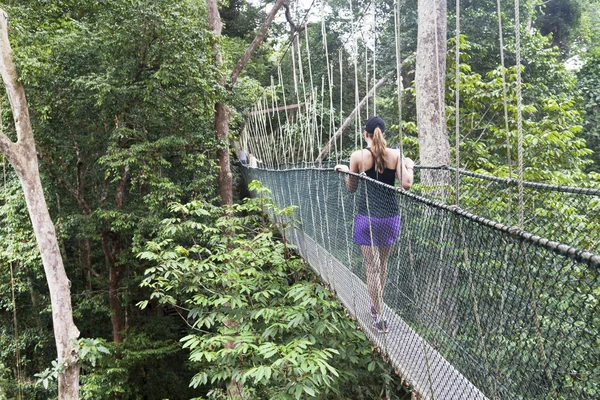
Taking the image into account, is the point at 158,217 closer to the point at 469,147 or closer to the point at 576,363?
the point at 469,147

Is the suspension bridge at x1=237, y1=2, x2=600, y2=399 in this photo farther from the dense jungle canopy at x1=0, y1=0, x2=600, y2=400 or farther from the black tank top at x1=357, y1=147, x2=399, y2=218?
the dense jungle canopy at x1=0, y1=0, x2=600, y2=400

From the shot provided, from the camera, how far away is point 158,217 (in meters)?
5.18

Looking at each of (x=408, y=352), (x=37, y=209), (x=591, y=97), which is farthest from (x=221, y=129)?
(x=591, y=97)

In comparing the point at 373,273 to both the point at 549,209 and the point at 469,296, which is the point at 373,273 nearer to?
the point at 469,296

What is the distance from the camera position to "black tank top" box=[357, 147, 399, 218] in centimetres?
167

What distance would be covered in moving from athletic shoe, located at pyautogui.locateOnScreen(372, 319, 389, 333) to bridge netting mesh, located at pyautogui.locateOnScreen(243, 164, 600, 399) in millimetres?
14

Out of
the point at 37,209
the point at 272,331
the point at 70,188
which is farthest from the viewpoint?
the point at 70,188

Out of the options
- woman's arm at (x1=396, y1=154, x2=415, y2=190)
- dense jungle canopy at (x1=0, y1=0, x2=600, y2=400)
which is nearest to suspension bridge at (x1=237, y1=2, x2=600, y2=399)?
woman's arm at (x1=396, y1=154, x2=415, y2=190)

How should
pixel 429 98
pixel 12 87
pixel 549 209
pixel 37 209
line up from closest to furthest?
pixel 549 209
pixel 429 98
pixel 12 87
pixel 37 209

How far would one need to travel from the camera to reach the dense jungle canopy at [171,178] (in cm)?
304

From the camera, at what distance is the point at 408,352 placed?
5.20 ft

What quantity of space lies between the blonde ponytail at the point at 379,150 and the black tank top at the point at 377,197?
21 millimetres

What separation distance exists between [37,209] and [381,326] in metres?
3.98

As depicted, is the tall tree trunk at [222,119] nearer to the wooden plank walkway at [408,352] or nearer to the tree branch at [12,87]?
the tree branch at [12,87]
